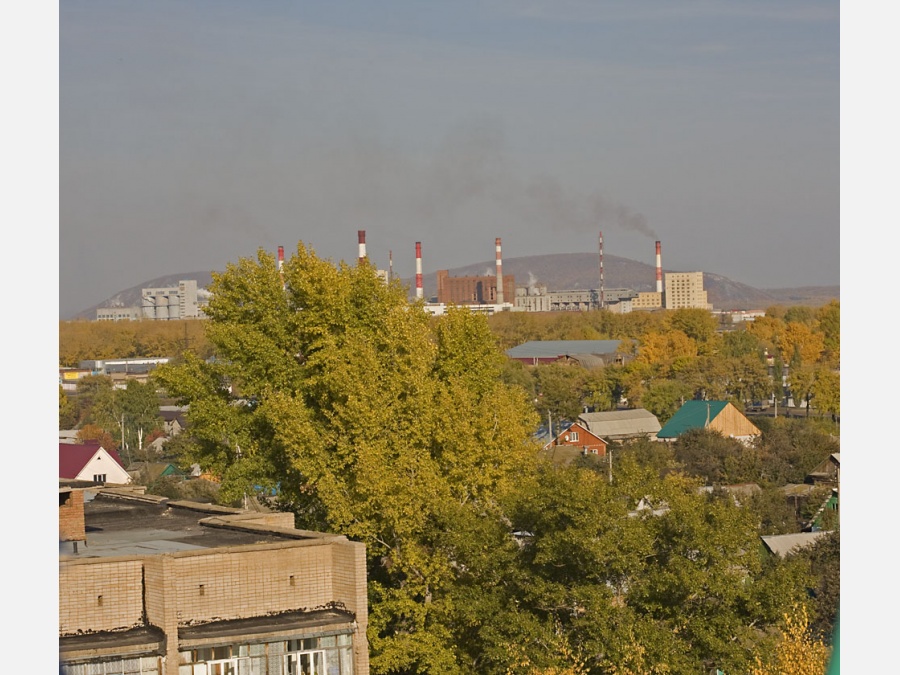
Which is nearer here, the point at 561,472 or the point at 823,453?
the point at 561,472

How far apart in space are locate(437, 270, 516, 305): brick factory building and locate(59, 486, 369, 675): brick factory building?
289ft

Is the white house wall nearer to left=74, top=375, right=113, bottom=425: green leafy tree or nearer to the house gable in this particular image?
the house gable

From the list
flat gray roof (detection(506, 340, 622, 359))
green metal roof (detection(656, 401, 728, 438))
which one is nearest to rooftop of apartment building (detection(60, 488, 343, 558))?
green metal roof (detection(656, 401, 728, 438))

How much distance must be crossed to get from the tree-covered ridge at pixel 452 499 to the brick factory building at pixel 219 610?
1.19 meters

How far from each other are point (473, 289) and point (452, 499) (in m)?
90.1

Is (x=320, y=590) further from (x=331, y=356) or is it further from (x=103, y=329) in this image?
(x=103, y=329)

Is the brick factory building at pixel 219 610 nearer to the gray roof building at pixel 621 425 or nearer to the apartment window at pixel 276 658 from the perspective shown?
the apartment window at pixel 276 658

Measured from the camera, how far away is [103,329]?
204ft

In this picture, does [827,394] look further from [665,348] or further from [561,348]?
[561,348]

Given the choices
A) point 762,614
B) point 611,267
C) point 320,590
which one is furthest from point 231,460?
point 611,267

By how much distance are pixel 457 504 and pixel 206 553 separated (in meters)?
2.83

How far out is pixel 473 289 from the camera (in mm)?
99062

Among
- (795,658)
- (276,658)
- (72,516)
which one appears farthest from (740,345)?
(276,658)

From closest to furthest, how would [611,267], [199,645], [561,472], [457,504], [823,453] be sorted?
[199,645] < [561,472] < [457,504] < [823,453] < [611,267]
